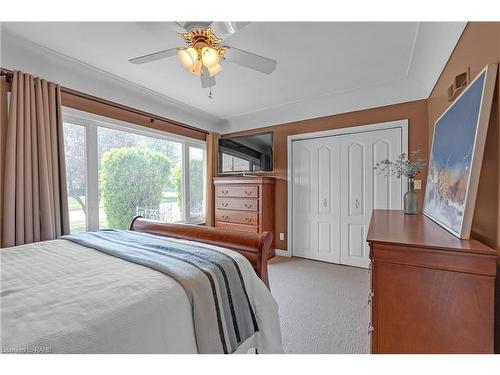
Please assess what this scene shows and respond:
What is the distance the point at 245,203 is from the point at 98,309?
2963mm

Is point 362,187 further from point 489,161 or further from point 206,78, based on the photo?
point 206,78

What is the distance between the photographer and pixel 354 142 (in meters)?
3.30

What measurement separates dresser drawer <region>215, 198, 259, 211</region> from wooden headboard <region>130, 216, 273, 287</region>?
1747mm

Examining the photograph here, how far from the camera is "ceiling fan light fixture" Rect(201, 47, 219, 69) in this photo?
1.64 meters

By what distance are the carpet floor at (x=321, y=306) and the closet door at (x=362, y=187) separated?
0.33 meters

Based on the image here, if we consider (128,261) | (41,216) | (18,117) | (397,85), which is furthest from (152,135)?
(397,85)

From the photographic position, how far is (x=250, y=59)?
67.9 inches

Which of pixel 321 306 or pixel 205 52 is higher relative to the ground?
pixel 205 52

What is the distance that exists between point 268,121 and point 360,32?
2212mm

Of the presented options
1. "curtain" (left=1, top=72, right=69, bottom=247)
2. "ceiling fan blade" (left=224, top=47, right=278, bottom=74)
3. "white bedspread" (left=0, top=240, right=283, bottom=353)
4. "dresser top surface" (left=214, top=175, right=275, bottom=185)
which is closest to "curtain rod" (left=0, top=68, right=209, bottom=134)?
"curtain" (left=1, top=72, right=69, bottom=247)

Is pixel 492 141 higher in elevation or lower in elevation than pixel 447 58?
lower

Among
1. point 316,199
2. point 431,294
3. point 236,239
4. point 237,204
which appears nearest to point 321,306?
point 236,239

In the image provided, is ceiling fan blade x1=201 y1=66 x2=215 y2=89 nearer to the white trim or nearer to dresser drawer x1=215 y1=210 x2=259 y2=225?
the white trim
